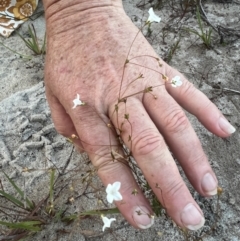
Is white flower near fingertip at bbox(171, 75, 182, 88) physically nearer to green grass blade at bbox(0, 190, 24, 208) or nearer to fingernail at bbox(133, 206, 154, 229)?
fingernail at bbox(133, 206, 154, 229)

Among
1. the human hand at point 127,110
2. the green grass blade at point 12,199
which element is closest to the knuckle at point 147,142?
the human hand at point 127,110

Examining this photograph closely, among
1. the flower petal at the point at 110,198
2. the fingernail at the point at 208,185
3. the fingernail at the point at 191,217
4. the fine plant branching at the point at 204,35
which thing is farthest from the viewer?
the fine plant branching at the point at 204,35

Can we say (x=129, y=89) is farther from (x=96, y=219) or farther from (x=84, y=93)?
(x=96, y=219)

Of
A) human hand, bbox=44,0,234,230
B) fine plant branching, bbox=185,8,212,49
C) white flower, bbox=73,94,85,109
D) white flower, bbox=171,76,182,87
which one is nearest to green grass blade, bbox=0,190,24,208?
human hand, bbox=44,0,234,230

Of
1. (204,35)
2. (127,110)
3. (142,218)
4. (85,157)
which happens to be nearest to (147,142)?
(127,110)

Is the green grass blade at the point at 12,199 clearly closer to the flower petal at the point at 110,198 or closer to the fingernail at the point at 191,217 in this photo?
the flower petal at the point at 110,198

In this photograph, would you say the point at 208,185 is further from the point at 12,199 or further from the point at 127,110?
the point at 12,199
